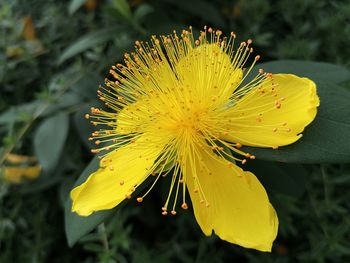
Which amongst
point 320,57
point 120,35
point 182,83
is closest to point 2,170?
point 120,35

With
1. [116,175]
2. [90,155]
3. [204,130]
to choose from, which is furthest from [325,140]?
[90,155]

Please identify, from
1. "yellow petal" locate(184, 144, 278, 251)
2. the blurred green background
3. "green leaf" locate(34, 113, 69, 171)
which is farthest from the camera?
"green leaf" locate(34, 113, 69, 171)

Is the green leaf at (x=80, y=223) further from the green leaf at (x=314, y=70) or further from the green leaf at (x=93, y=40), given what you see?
the green leaf at (x=93, y=40)

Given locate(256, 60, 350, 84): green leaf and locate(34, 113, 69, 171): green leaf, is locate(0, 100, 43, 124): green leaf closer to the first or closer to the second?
locate(34, 113, 69, 171): green leaf

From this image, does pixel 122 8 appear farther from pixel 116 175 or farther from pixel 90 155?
pixel 116 175

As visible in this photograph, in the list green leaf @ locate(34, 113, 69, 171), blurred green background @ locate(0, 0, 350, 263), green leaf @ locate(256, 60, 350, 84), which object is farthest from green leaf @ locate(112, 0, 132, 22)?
green leaf @ locate(256, 60, 350, 84)

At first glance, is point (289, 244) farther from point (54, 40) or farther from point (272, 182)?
point (54, 40)
